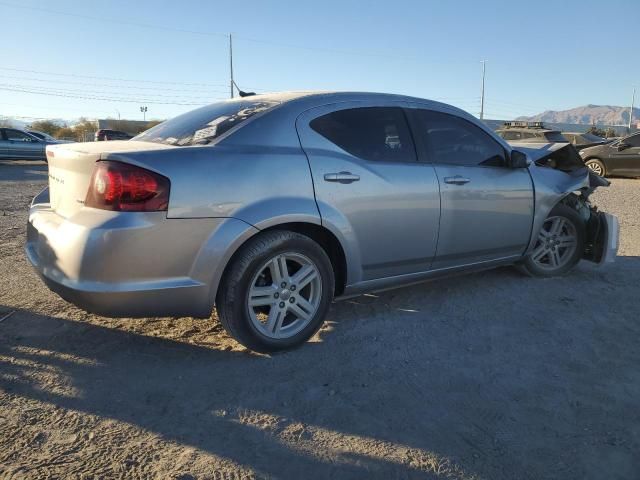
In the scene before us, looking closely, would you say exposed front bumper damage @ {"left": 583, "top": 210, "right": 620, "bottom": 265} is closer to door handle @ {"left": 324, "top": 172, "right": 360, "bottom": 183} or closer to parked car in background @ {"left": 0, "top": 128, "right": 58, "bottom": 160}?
door handle @ {"left": 324, "top": 172, "right": 360, "bottom": 183}

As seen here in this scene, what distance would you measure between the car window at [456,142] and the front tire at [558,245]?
101 centimetres

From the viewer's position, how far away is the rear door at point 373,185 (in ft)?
11.1

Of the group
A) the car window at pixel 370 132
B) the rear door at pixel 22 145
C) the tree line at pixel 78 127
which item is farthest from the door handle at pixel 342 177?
the tree line at pixel 78 127

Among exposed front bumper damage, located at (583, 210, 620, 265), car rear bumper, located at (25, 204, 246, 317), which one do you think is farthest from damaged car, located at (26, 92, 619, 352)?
exposed front bumper damage, located at (583, 210, 620, 265)

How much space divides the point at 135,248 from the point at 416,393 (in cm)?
169

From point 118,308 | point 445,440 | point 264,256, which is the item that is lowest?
point 445,440

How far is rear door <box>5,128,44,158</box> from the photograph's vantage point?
65.8 ft

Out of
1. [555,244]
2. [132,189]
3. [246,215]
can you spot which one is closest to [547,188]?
[555,244]

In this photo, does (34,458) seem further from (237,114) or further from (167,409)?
(237,114)

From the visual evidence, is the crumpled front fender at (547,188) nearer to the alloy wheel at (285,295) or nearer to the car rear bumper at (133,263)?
the alloy wheel at (285,295)

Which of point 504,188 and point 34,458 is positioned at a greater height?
point 504,188

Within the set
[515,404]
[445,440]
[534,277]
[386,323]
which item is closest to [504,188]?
[534,277]

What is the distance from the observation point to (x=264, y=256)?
10.2 feet

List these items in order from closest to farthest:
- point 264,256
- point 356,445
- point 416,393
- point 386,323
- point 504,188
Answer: point 356,445, point 416,393, point 264,256, point 386,323, point 504,188
